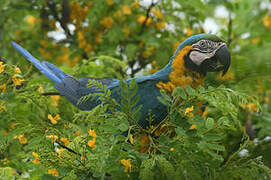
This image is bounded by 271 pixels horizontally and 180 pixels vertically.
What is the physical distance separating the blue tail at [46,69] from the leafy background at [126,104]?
40 mm

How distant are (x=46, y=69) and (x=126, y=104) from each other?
2.90 ft

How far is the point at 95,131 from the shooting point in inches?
42.3

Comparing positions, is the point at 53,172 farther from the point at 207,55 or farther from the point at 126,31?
the point at 126,31

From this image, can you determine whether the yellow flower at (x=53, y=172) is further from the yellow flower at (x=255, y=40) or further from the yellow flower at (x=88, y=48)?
the yellow flower at (x=255, y=40)

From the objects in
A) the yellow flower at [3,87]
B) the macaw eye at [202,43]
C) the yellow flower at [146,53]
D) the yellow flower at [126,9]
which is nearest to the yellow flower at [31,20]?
the yellow flower at [126,9]

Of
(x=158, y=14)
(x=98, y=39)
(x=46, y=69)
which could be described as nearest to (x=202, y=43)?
(x=46, y=69)

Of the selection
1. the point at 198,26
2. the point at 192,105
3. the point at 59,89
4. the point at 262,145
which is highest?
the point at 198,26

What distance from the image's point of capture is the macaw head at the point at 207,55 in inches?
57.4

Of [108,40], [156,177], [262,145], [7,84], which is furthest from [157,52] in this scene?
[156,177]

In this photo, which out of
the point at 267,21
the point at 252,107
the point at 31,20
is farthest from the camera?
the point at 267,21

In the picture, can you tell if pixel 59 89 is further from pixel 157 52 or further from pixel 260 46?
pixel 260 46

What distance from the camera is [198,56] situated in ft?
4.87

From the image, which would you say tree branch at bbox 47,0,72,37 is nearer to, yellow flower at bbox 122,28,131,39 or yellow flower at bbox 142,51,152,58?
yellow flower at bbox 122,28,131,39

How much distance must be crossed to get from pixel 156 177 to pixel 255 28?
2.03 meters
